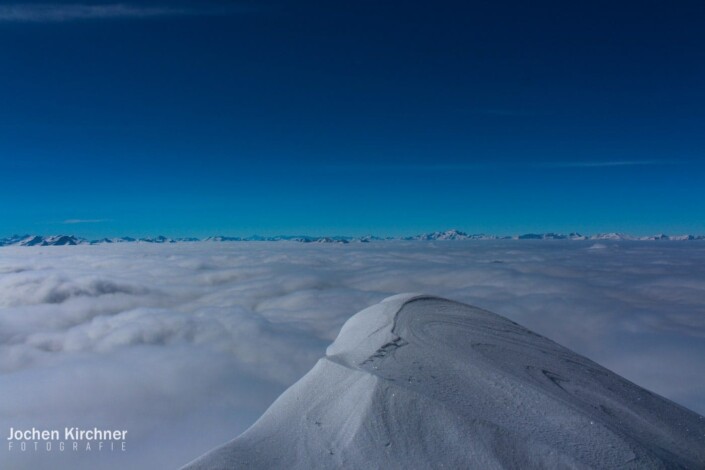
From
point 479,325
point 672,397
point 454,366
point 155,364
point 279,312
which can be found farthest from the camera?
point 279,312

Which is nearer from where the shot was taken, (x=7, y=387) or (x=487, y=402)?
(x=487, y=402)

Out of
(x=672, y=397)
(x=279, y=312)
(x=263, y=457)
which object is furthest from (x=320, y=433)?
(x=279, y=312)

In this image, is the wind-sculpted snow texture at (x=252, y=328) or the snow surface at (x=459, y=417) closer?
the snow surface at (x=459, y=417)

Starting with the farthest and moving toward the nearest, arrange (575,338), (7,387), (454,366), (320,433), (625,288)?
(625,288) < (575,338) < (7,387) < (454,366) < (320,433)

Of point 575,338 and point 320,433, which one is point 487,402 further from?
point 575,338

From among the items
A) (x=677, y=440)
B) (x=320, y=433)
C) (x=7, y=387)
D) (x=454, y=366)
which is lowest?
(x=7, y=387)

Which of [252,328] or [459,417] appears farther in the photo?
[252,328]

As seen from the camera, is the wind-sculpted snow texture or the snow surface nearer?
the snow surface

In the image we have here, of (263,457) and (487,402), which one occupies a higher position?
(487,402)
